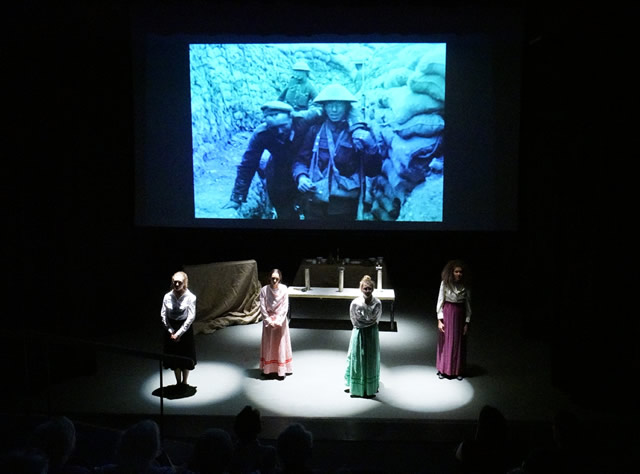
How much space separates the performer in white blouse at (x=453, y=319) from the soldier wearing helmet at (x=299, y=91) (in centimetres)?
400

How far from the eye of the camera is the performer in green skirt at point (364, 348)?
24.2ft

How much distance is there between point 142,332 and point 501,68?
260 inches

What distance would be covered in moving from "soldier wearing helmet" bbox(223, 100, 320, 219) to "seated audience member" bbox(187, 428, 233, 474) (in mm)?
7570

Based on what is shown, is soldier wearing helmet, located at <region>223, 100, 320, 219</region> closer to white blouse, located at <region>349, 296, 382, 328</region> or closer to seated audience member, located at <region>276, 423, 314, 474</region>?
white blouse, located at <region>349, 296, 382, 328</region>

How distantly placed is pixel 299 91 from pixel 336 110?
64 cm

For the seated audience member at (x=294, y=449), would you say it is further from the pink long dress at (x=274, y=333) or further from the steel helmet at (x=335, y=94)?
the steel helmet at (x=335, y=94)

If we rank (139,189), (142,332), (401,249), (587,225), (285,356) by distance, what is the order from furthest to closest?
(401,249) < (139,189) < (142,332) < (285,356) < (587,225)

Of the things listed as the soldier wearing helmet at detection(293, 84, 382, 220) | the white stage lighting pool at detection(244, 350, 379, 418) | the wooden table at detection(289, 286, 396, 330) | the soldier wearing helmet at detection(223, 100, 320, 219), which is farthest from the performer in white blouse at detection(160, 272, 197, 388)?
the soldier wearing helmet at detection(293, 84, 382, 220)

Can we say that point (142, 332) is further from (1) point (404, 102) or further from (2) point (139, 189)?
(1) point (404, 102)

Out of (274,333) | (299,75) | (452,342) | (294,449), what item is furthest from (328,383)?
(299,75)

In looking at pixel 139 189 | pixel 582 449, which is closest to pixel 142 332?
pixel 139 189

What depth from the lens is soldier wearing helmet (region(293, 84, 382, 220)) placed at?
10.6 m

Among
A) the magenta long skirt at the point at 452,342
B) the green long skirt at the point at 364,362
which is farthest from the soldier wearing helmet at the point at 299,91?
the green long skirt at the point at 364,362

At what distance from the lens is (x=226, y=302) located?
10359 millimetres
